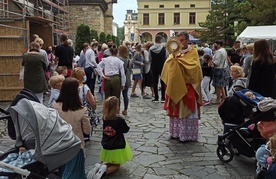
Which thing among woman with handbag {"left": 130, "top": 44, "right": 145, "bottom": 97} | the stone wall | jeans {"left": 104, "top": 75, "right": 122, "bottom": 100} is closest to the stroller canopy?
jeans {"left": 104, "top": 75, "right": 122, "bottom": 100}

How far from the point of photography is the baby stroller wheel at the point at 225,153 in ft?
17.2

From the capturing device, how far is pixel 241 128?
5188 millimetres

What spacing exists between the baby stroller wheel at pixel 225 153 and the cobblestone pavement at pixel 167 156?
8 cm

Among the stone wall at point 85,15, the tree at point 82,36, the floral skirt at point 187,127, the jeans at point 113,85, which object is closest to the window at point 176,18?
the stone wall at point 85,15

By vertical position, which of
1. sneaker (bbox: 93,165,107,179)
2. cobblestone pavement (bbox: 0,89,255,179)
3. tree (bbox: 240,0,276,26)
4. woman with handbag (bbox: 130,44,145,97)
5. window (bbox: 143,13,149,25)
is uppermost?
window (bbox: 143,13,149,25)

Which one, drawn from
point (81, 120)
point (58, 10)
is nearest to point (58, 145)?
point (81, 120)

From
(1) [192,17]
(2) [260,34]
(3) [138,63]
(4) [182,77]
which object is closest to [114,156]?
(4) [182,77]

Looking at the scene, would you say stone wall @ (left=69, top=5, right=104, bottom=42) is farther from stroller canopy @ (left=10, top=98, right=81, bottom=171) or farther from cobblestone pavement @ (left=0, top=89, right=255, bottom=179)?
stroller canopy @ (left=10, top=98, right=81, bottom=171)

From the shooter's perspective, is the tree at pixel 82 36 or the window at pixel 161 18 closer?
the tree at pixel 82 36

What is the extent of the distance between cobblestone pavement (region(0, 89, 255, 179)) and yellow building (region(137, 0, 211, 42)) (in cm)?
6677

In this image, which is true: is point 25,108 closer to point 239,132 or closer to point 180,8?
point 239,132

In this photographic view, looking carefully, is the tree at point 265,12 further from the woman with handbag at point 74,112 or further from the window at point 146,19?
the window at point 146,19

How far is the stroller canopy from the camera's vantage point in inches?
128

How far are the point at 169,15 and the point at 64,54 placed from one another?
218 feet
